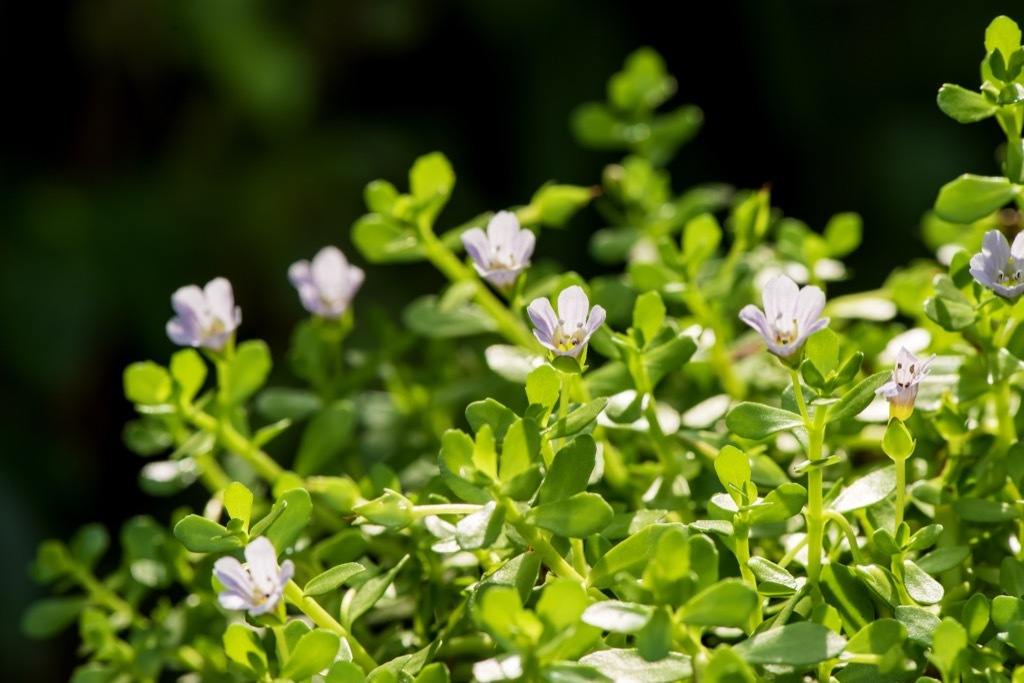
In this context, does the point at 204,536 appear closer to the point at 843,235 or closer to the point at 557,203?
the point at 557,203

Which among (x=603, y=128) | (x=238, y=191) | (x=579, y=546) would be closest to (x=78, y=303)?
(x=238, y=191)

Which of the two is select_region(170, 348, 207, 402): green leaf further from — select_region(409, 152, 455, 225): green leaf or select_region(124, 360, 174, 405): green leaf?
select_region(409, 152, 455, 225): green leaf

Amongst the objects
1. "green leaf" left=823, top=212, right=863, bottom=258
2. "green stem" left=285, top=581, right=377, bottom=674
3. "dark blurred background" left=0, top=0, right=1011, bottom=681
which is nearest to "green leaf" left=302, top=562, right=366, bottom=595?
"green stem" left=285, top=581, right=377, bottom=674

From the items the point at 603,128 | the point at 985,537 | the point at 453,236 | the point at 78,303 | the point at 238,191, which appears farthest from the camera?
the point at 238,191

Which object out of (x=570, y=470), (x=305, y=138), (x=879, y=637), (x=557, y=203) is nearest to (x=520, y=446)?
(x=570, y=470)

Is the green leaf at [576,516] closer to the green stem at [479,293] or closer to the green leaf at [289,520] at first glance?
the green leaf at [289,520]

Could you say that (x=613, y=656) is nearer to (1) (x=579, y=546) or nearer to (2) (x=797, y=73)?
(1) (x=579, y=546)

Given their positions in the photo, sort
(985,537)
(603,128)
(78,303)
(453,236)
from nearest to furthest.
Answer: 1. (985,537)
2. (453,236)
3. (603,128)
4. (78,303)

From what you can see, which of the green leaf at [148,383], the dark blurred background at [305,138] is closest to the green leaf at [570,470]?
the green leaf at [148,383]
